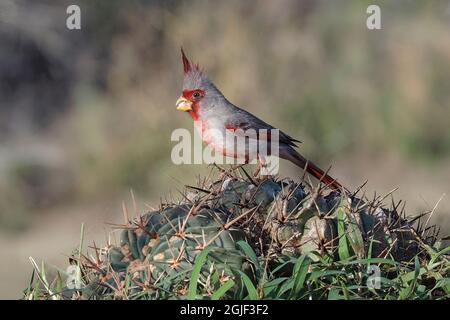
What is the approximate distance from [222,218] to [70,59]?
6.03 meters

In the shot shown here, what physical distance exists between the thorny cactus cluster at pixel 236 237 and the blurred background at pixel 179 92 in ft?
13.0

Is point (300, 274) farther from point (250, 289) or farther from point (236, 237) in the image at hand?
point (236, 237)

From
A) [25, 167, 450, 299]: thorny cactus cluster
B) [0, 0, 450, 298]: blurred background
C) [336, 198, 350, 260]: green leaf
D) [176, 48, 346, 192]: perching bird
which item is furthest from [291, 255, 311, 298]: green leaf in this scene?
[0, 0, 450, 298]: blurred background

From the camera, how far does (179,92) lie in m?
8.58

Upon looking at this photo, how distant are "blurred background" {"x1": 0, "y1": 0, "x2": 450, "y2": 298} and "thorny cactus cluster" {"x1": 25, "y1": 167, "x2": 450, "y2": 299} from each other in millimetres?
3965

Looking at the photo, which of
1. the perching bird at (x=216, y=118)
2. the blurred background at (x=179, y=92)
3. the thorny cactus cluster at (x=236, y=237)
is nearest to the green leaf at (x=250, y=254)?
the thorny cactus cluster at (x=236, y=237)

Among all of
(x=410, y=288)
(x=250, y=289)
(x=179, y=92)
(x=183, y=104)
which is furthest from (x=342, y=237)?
(x=179, y=92)

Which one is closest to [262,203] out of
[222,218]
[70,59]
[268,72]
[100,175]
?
[222,218]

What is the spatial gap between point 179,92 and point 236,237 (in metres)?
5.42

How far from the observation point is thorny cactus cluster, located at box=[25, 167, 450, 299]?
3115 mm

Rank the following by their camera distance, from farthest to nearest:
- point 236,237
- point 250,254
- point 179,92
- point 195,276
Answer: point 179,92
point 236,237
point 250,254
point 195,276

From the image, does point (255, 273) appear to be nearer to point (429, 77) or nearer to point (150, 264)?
point (150, 264)

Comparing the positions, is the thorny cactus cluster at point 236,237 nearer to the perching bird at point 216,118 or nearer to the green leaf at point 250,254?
the green leaf at point 250,254

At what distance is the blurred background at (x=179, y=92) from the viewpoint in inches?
314
